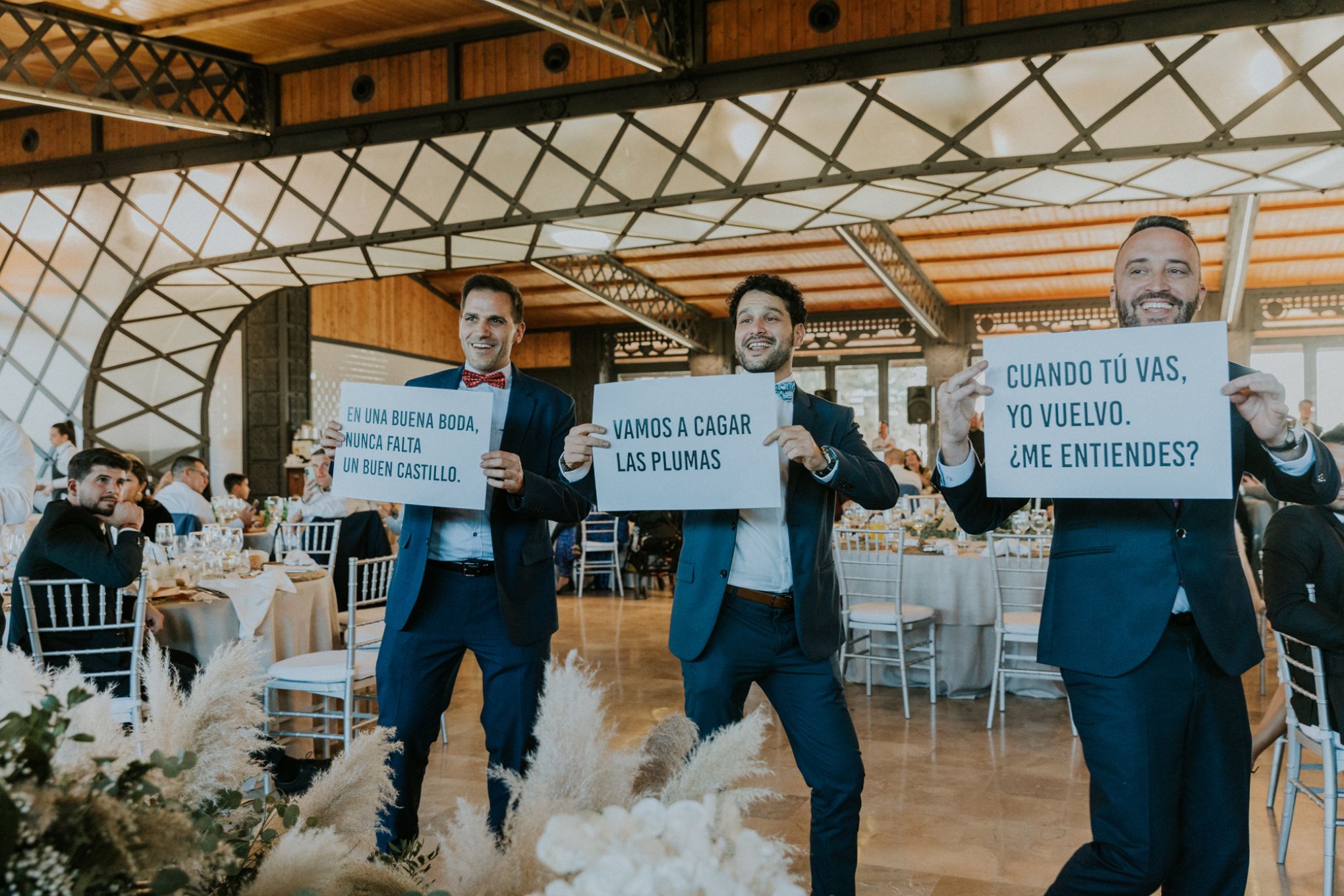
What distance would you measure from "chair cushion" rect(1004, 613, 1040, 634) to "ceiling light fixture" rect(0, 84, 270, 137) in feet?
27.1

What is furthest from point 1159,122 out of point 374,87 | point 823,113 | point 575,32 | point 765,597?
point 374,87

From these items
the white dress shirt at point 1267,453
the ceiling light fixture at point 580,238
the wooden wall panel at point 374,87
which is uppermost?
the wooden wall panel at point 374,87

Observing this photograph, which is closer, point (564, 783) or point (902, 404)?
point (564, 783)

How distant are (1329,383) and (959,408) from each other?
16714 millimetres

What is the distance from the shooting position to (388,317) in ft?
61.2

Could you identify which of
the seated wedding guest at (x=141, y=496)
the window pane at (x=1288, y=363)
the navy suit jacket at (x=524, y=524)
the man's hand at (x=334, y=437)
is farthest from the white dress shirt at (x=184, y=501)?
the window pane at (x=1288, y=363)

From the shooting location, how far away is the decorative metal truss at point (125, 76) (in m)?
8.42

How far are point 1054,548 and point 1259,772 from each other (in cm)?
329

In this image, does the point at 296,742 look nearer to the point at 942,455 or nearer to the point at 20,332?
the point at 942,455

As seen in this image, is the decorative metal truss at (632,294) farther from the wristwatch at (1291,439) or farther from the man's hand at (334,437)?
the wristwatch at (1291,439)

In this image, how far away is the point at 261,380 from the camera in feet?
50.5

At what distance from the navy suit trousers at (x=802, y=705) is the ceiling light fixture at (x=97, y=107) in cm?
838

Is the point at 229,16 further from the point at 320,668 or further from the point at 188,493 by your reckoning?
the point at 320,668

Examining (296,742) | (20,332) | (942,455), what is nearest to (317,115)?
(20,332)
